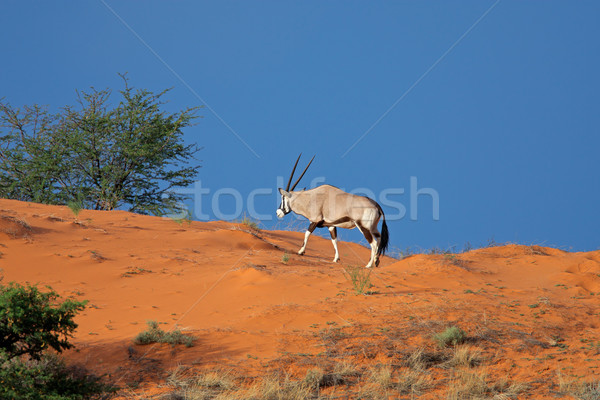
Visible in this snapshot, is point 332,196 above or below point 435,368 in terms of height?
above

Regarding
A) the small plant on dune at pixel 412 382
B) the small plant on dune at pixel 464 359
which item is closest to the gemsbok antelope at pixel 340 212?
the small plant on dune at pixel 464 359

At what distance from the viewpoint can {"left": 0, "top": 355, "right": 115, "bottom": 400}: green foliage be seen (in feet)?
19.2

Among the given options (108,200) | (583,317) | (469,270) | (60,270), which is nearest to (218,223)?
(108,200)

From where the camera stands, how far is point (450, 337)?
7.93m

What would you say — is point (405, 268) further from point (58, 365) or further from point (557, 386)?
point (58, 365)

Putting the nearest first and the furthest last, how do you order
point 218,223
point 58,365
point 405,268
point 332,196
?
point 58,365 → point 405,268 → point 332,196 → point 218,223

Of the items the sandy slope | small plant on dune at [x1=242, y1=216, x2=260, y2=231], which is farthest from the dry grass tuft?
small plant on dune at [x1=242, y1=216, x2=260, y2=231]

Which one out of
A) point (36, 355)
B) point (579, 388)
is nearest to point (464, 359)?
point (579, 388)

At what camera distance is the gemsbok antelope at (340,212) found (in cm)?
1373

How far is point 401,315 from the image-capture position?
28.9 ft

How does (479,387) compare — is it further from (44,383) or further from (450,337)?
(44,383)

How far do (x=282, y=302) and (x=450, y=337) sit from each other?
2.95 metres

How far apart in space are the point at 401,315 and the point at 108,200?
18311mm

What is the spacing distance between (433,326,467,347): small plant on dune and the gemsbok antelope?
5170 millimetres
